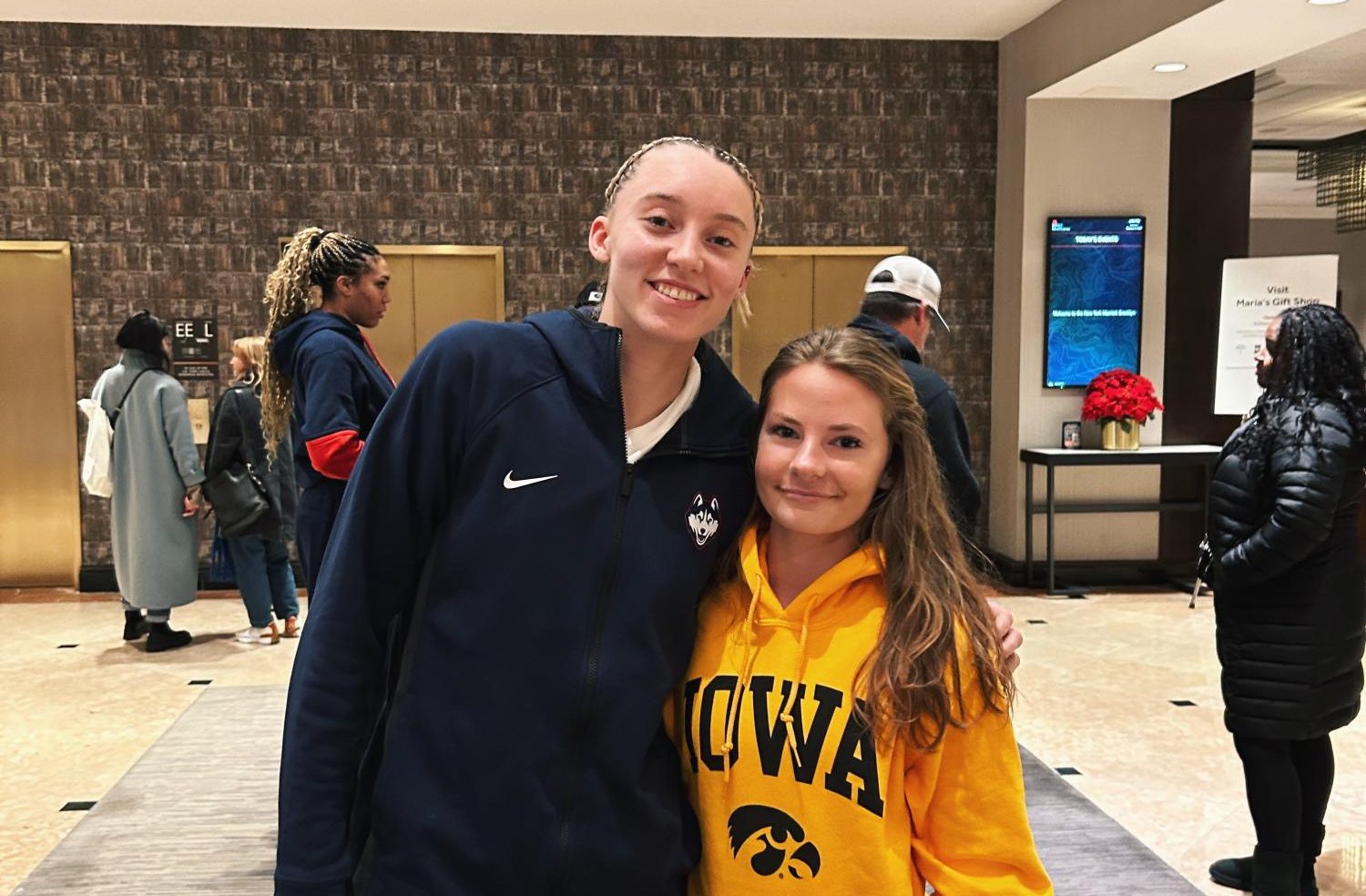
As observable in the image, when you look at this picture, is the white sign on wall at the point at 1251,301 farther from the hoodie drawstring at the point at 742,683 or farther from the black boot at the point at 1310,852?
the hoodie drawstring at the point at 742,683

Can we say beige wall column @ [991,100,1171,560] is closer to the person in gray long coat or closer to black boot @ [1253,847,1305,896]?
black boot @ [1253,847,1305,896]

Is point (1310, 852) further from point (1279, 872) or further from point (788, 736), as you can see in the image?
point (788, 736)

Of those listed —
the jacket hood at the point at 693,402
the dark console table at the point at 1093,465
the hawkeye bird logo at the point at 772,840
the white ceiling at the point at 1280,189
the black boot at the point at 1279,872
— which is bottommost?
the black boot at the point at 1279,872

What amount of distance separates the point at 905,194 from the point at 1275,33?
98.0 inches

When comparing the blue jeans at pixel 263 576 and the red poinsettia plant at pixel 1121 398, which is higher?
the red poinsettia plant at pixel 1121 398

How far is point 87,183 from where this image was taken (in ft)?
23.3

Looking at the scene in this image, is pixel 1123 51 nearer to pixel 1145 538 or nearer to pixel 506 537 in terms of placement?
pixel 1145 538

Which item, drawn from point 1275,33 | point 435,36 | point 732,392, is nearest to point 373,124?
point 435,36

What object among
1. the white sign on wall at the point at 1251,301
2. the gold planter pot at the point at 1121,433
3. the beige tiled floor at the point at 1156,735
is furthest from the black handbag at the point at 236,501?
the white sign on wall at the point at 1251,301

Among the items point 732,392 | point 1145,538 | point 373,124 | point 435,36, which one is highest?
point 435,36

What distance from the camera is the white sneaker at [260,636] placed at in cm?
590

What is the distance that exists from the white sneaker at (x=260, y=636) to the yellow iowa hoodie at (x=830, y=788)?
200 inches

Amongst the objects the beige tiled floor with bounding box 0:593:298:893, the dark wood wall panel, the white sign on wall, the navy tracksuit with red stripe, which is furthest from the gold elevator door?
the white sign on wall

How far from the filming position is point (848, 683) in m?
1.33
